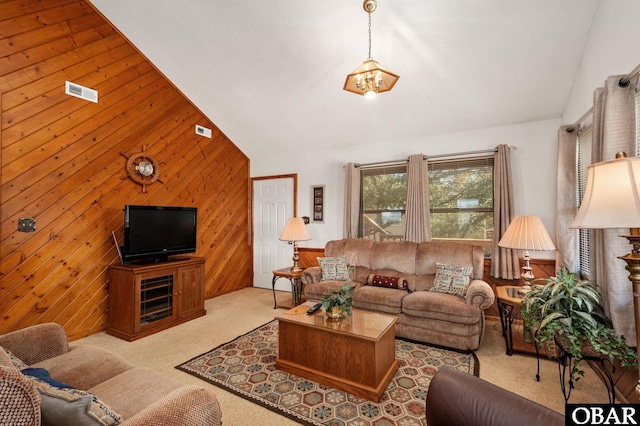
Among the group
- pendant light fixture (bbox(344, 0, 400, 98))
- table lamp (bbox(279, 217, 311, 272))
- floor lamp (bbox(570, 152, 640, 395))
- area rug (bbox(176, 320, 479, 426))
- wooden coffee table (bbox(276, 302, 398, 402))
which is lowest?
area rug (bbox(176, 320, 479, 426))

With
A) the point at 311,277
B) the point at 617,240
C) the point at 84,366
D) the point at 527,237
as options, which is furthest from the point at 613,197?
the point at 311,277

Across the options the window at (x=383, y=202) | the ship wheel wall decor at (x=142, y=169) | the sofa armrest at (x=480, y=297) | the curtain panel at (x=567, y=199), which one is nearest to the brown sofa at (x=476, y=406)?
the sofa armrest at (x=480, y=297)

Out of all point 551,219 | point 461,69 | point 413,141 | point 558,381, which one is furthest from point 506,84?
point 558,381

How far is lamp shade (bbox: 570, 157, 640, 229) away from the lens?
1.26m

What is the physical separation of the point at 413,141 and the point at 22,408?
4.63 m

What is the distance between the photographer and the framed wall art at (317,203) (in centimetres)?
520

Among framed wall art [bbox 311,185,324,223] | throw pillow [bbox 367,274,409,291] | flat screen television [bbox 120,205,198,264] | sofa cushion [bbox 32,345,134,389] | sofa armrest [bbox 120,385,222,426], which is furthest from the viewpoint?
framed wall art [bbox 311,185,324,223]

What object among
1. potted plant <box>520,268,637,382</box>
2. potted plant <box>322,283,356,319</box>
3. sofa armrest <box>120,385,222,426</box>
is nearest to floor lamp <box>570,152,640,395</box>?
potted plant <box>520,268,637,382</box>

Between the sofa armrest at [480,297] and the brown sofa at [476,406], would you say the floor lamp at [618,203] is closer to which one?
the brown sofa at [476,406]

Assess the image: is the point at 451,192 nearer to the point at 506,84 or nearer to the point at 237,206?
the point at 506,84

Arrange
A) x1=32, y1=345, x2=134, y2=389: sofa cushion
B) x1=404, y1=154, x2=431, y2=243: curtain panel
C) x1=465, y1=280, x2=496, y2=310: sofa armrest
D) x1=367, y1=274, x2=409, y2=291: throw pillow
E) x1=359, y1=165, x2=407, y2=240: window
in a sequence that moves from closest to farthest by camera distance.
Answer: x1=32, y1=345, x2=134, y2=389: sofa cushion
x1=465, y1=280, x2=496, y2=310: sofa armrest
x1=367, y1=274, x2=409, y2=291: throw pillow
x1=404, y1=154, x2=431, y2=243: curtain panel
x1=359, y1=165, x2=407, y2=240: window

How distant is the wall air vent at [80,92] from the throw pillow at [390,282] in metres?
4.05

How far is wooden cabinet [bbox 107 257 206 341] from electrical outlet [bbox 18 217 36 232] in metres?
0.87

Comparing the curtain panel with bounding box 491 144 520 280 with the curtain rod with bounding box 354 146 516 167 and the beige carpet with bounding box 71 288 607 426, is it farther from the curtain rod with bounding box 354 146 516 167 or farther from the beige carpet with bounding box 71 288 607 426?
the beige carpet with bounding box 71 288 607 426
